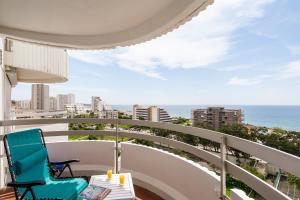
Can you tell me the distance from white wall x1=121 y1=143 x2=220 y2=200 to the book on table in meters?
0.92

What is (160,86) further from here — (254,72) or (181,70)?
(254,72)

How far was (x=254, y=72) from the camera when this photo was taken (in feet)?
203

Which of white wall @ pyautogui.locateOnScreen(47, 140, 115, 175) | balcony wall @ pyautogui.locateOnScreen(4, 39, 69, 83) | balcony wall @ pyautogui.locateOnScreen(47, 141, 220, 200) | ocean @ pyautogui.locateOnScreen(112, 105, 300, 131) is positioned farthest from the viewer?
ocean @ pyautogui.locateOnScreen(112, 105, 300, 131)

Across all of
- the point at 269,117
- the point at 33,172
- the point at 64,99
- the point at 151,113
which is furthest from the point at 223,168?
the point at 269,117

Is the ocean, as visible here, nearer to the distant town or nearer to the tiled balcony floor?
the distant town

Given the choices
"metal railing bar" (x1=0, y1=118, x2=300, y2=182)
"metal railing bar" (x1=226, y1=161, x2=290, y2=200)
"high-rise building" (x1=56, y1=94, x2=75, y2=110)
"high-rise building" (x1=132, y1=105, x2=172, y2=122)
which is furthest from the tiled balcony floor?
"high-rise building" (x1=56, y1=94, x2=75, y2=110)

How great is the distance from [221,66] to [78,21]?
6044cm

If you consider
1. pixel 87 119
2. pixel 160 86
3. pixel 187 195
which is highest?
pixel 160 86

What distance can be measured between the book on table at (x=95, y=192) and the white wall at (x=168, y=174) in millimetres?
919

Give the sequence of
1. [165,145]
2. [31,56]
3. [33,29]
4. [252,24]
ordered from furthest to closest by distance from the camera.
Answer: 1. [252,24]
2. [31,56]
3. [33,29]
4. [165,145]

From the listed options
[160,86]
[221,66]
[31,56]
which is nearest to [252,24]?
[221,66]

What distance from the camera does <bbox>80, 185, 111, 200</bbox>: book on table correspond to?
2516mm

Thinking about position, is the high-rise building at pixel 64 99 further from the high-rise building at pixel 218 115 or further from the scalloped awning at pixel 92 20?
the scalloped awning at pixel 92 20

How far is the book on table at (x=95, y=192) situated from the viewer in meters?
2.52
